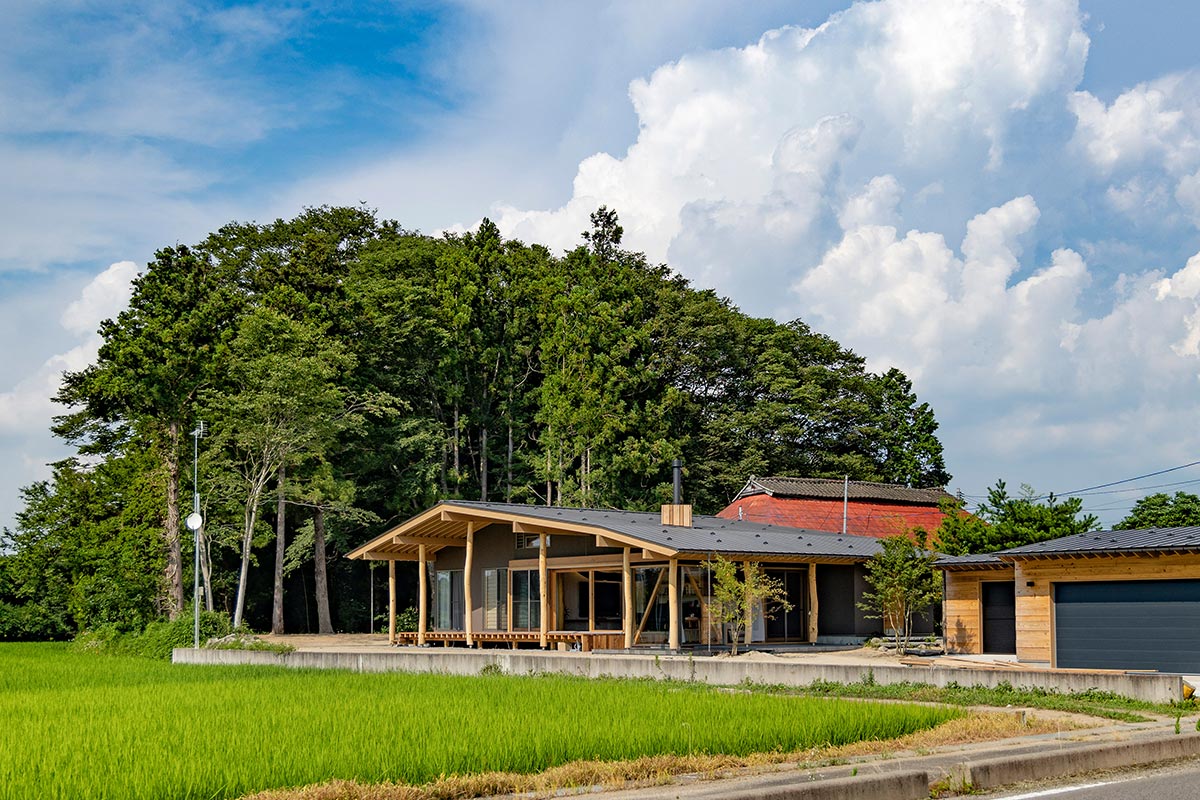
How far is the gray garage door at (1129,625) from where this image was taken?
70.8 ft

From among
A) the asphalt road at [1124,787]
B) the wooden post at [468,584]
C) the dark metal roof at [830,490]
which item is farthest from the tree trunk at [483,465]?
the asphalt road at [1124,787]

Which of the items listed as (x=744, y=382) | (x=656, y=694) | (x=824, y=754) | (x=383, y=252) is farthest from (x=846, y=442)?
(x=824, y=754)

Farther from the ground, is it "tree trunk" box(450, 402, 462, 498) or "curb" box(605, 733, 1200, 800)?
"tree trunk" box(450, 402, 462, 498)

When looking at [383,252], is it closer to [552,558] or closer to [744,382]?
[744,382]

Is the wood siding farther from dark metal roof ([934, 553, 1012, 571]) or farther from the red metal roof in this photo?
the red metal roof

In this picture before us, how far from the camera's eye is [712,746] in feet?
38.4

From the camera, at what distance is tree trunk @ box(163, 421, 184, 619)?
42.0 metres

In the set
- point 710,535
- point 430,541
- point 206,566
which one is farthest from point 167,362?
point 710,535

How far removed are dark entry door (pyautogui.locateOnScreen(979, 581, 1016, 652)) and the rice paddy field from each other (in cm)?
1143

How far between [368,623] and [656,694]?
129 feet

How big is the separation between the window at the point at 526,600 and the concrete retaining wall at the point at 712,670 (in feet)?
27.2

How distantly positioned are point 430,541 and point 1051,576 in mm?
19185

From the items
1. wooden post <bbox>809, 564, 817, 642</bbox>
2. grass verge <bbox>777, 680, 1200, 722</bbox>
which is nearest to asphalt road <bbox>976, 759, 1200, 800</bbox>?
grass verge <bbox>777, 680, 1200, 722</bbox>

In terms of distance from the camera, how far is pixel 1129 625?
73.4ft
